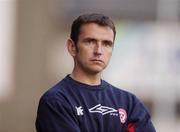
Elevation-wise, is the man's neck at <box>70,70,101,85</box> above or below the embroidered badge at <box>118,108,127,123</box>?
above

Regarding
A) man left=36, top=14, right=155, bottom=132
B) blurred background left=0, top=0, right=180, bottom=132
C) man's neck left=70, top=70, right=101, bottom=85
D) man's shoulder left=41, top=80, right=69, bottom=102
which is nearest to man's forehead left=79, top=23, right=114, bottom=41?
man left=36, top=14, right=155, bottom=132

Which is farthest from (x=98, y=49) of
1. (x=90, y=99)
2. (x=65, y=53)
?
(x=65, y=53)

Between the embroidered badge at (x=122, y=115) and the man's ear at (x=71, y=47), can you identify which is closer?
the embroidered badge at (x=122, y=115)

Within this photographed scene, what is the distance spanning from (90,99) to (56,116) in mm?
225

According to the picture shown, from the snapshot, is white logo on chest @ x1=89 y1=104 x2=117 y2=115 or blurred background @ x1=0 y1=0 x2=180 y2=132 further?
blurred background @ x1=0 y1=0 x2=180 y2=132

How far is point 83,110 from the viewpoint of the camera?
3.75m

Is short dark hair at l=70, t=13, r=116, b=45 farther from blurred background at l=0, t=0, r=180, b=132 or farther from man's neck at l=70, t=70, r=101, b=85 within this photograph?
blurred background at l=0, t=0, r=180, b=132

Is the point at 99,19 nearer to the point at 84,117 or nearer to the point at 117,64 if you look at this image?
the point at 84,117

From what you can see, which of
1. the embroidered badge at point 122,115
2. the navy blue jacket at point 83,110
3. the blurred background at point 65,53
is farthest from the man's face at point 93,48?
the blurred background at point 65,53

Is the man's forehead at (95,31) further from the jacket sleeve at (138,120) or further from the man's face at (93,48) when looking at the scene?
the jacket sleeve at (138,120)

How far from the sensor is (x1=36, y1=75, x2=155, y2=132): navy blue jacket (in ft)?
12.2

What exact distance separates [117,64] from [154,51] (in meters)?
0.53

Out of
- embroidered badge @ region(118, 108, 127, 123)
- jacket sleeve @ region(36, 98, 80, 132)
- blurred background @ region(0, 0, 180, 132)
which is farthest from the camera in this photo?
blurred background @ region(0, 0, 180, 132)

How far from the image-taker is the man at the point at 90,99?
147 inches
